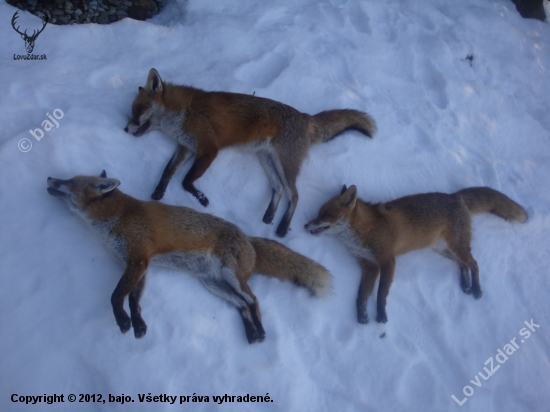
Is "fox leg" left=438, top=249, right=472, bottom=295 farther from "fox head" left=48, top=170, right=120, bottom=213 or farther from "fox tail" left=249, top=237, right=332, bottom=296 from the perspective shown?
"fox head" left=48, top=170, right=120, bottom=213

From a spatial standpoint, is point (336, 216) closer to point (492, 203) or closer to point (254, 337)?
point (254, 337)

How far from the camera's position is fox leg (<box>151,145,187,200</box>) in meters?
3.75

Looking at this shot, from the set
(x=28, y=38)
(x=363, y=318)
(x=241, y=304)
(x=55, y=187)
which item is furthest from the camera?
(x=28, y=38)

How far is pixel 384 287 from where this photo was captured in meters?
3.81

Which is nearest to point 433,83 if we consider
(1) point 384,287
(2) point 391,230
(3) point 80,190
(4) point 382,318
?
(2) point 391,230

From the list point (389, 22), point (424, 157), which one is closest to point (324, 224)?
point (424, 157)

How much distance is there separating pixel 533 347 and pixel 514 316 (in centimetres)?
34

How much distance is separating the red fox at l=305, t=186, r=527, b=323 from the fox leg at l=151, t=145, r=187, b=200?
4.86 ft

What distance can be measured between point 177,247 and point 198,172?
856 millimetres

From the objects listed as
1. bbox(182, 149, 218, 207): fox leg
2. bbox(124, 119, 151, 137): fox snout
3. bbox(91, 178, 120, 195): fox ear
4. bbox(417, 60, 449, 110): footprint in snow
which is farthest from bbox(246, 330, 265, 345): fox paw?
bbox(417, 60, 449, 110): footprint in snow

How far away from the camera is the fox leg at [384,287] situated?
12.3 feet

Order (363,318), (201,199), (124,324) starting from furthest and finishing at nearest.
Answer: (201,199)
(363,318)
(124,324)

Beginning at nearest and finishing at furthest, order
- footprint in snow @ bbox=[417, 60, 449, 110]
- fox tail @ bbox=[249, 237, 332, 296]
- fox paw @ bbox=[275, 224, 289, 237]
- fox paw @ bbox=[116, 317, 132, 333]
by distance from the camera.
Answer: fox paw @ bbox=[116, 317, 132, 333] → fox tail @ bbox=[249, 237, 332, 296] → fox paw @ bbox=[275, 224, 289, 237] → footprint in snow @ bbox=[417, 60, 449, 110]

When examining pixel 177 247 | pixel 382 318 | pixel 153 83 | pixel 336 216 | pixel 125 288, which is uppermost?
pixel 153 83
